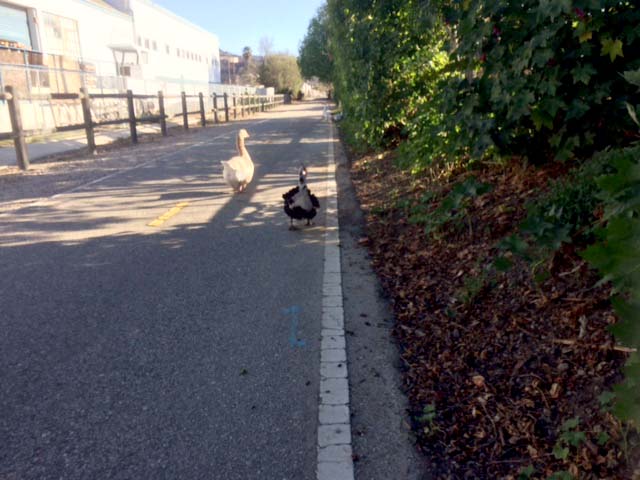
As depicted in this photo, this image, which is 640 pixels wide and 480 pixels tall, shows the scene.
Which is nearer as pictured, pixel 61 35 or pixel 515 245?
pixel 515 245

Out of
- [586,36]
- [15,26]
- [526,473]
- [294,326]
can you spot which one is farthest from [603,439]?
[15,26]

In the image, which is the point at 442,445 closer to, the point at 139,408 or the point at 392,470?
the point at 392,470

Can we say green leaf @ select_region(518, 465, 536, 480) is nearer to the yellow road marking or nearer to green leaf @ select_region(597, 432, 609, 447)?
green leaf @ select_region(597, 432, 609, 447)

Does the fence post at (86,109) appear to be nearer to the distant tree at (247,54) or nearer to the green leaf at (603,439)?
the green leaf at (603,439)

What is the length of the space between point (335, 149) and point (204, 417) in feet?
46.3

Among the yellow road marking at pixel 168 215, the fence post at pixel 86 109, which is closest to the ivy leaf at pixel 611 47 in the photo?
the yellow road marking at pixel 168 215

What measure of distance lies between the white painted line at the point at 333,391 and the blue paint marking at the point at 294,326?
17 centimetres

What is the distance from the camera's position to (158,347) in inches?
143

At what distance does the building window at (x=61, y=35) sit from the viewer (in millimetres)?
29281

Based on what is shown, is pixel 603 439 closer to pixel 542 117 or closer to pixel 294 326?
pixel 294 326

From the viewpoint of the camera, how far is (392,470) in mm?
2471

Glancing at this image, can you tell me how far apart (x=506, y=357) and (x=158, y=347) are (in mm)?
2381

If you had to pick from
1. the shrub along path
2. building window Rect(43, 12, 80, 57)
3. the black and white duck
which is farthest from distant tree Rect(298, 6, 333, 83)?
the shrub along path

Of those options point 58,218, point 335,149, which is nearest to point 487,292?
point 58,218
